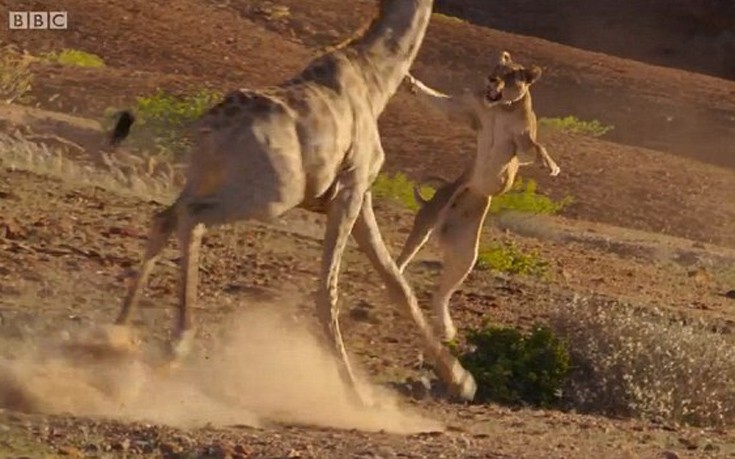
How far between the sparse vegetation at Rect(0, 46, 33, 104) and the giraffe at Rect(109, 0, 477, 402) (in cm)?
899

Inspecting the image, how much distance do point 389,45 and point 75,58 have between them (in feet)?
46.7

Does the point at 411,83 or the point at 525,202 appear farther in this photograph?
the point at 525,202

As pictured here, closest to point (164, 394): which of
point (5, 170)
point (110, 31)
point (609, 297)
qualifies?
point (5, 170)

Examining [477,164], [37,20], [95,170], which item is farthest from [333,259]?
[37,20]

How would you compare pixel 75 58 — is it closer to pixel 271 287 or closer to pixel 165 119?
pixel 165 119

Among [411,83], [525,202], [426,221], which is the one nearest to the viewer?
[411,83]

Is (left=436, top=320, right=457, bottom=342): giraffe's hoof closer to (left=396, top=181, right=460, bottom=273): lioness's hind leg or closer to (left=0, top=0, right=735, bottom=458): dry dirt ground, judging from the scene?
(left=0, top=0, right=735, bottom=458): dry dirt ground

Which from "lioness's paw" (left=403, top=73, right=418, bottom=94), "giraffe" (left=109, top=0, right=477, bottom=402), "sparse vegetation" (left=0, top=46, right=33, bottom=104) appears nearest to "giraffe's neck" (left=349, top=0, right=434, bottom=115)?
"giraffe" (left=109, top=0, right=477, bottom=402)

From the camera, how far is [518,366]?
1218 cm

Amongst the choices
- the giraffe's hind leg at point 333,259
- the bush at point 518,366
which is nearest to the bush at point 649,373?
the bush at point 518,366

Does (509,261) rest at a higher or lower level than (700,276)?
higher

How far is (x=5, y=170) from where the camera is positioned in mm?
14906

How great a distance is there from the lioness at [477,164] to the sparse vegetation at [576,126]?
16.0 m

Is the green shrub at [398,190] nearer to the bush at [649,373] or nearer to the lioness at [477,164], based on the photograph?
the lioness at [477,164]
